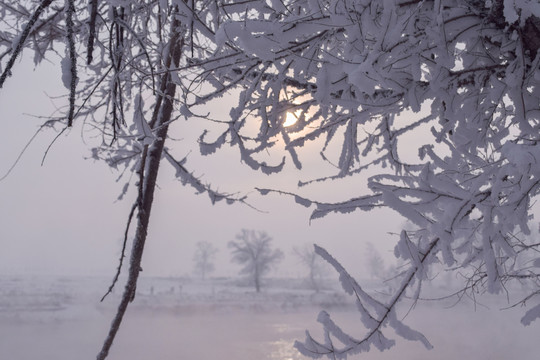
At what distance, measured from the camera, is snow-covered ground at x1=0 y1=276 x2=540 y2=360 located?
15703 mm

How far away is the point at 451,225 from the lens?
146 cm

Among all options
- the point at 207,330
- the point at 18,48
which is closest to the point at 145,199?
the point at 18,48

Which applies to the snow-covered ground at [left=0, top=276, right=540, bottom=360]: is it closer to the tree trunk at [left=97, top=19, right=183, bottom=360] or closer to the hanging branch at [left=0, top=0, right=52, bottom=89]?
the tree trunk at [left=97, top=19, right=183, bottom=360]

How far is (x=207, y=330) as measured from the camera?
20.4 m

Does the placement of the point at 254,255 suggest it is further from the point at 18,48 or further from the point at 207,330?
the point at 18,48

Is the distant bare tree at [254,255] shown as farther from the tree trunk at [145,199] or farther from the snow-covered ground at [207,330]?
the tree trunk at [145,199]

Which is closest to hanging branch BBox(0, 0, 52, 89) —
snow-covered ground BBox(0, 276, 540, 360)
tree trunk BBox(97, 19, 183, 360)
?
tree trunk BBox(97, 19, 183, 360)

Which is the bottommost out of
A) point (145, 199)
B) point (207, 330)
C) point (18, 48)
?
point (207, 330)

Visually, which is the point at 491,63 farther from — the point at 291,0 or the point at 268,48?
the point at 268,48

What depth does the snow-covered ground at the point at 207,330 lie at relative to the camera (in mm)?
15703

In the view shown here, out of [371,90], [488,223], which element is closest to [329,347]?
[488,223]

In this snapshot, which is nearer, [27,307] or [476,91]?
[476,91]

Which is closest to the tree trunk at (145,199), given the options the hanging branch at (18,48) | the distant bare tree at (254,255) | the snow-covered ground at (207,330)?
the hanging branch at (18,48)

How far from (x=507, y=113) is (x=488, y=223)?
3.47ft
